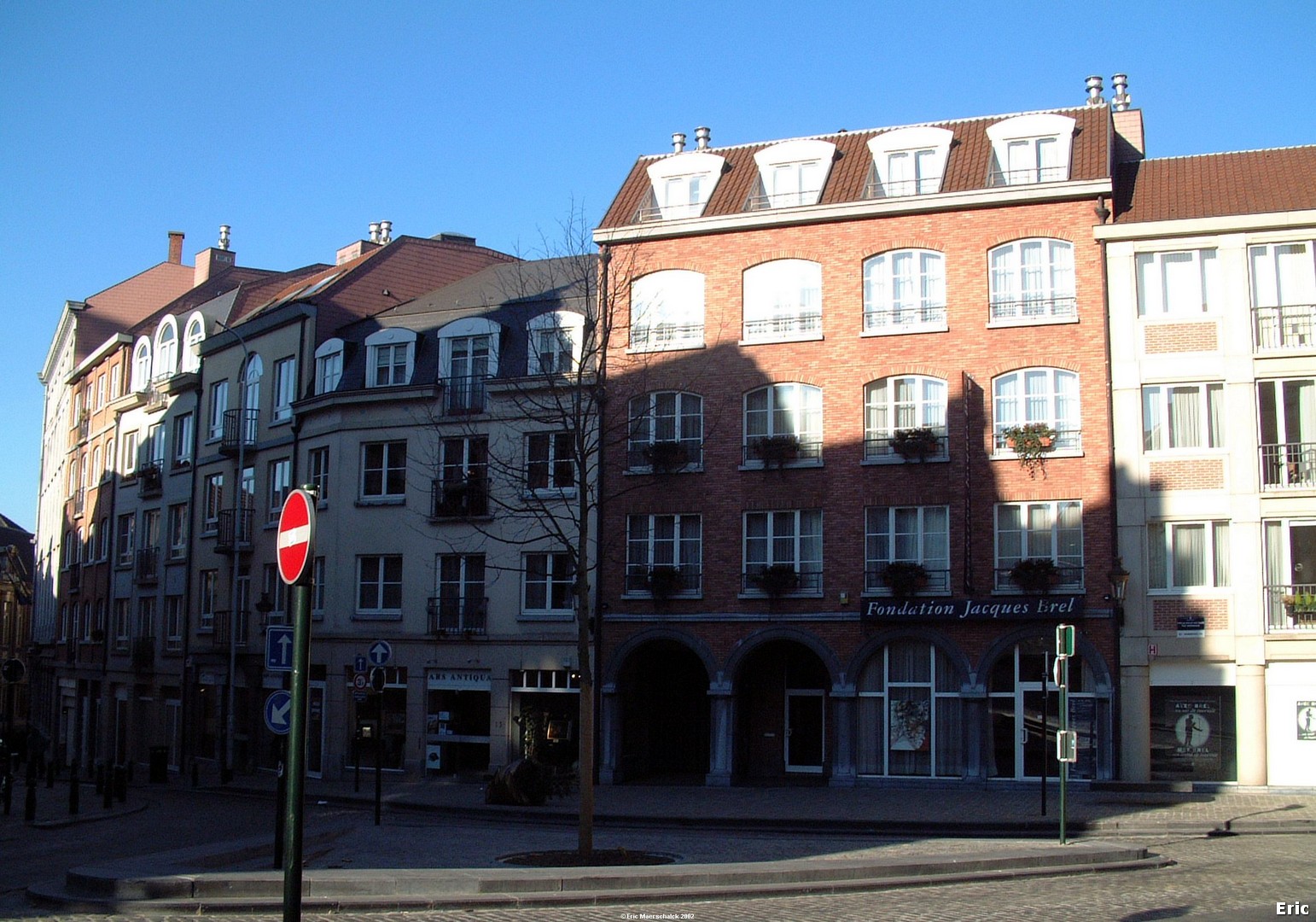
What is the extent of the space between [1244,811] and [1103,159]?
1442 cm

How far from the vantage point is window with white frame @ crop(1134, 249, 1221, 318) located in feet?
97.4

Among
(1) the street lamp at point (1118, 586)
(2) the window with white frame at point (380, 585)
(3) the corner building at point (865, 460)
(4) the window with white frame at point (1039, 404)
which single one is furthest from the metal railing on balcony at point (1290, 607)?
(2) the window with white frame at point (380, 585)

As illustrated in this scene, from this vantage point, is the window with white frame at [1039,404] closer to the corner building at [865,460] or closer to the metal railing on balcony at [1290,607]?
the corner building at [865,460]

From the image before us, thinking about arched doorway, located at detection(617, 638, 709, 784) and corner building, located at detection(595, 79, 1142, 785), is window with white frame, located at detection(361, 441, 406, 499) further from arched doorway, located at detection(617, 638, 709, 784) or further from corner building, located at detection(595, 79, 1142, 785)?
arched doorway, located at detection(617, 638, 709, 784)

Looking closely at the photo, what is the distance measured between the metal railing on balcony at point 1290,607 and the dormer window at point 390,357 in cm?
2163

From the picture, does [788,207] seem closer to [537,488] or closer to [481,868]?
[537,488]

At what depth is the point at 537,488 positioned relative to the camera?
34594 mm

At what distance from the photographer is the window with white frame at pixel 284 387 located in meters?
40.8

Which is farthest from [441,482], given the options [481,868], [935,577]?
[481,868]

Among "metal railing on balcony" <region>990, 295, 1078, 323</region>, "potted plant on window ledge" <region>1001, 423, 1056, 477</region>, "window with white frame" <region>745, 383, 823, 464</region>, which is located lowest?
"potted plant on window ledge" <region>1001, 423, 1056, 477</region>

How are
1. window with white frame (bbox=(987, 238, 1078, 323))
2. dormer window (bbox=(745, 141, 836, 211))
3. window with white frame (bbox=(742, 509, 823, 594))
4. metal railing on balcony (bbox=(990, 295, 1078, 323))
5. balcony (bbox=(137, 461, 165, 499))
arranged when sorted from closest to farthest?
metal railing on balcony (bbox=(990, 295, 1078, 323))
window with white frame (bbox=(987, 238, 1078, 323))
window with white frame (bbox=(742, 509, 823, 594))
dormer window (bbox=(745, 141, 836, 211))
balcony (bbox=(137, 461, 165, 499))

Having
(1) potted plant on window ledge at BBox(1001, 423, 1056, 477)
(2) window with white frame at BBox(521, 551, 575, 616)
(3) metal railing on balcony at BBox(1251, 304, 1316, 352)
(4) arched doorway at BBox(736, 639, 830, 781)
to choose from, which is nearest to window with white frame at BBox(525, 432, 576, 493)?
(2) window with white frame at BBox(521, 551, 575, 616)

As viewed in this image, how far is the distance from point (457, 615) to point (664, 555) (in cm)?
588

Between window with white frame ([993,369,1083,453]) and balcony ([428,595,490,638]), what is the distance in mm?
13252
